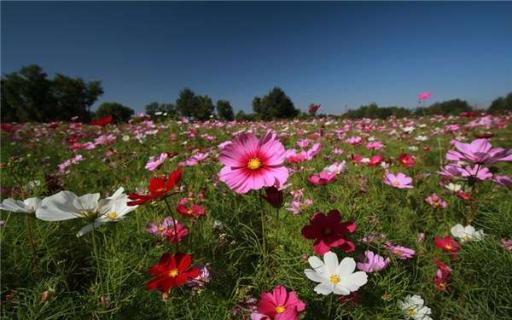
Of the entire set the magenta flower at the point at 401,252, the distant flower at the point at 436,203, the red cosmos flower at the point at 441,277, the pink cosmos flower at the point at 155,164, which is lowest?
the red cosmos flower at the point at 441,277

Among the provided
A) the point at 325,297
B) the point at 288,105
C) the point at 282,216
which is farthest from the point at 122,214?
the point at 288,105

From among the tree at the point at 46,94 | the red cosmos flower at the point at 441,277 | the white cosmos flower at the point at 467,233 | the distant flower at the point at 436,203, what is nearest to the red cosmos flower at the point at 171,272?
the red cosmos flower at the point at 441,277

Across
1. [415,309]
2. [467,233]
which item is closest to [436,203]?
[467,233]

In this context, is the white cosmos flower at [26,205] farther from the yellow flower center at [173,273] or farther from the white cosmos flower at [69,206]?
the yellow flower center at [173,273]

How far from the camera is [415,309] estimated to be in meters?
0.94

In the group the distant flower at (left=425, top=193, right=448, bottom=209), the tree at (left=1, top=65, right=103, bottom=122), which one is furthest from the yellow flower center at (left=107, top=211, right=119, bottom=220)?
the tree at (left=1, top=65, right=103, bottom=122)

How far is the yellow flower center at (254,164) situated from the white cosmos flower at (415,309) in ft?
2.18

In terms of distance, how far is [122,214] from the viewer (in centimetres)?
86

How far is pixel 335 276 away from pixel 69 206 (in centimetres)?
83

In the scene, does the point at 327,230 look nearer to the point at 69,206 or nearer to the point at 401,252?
the point at 401,252

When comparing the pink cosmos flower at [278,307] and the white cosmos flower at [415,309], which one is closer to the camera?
the pink cosmos flower at [278,307]

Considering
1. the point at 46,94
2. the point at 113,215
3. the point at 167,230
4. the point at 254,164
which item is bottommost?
the point at 167,230

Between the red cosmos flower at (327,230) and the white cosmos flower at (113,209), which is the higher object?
the white cosmos flower at (113,209)

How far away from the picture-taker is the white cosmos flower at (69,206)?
0.78 metres
